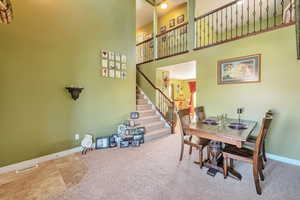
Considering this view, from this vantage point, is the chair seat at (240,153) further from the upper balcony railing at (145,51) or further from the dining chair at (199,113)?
A: the upper balcony railing at (145,51)

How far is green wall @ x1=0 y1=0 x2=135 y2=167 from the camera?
228 cm

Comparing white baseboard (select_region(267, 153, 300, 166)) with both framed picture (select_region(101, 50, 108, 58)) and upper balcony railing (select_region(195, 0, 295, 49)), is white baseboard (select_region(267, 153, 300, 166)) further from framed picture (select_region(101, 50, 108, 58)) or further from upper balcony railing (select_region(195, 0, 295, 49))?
framed picture (select_region(101, 50, 108, 58))

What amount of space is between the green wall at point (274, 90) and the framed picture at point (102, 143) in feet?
9.99

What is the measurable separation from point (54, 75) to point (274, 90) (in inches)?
177

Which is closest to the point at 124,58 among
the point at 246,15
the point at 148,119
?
the point at 148,119

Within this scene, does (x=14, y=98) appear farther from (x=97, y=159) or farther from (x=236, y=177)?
(x=236, y=177)

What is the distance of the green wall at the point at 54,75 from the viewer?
2277 mm

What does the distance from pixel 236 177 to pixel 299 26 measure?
2623mm

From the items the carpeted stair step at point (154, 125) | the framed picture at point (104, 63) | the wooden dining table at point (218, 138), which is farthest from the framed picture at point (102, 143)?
the wooden dining table at point (218, 138)

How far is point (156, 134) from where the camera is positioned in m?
4.07

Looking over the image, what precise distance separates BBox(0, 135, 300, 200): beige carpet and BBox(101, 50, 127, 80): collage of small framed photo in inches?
81.7

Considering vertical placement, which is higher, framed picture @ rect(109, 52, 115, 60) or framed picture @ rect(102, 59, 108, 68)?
framed picture @ rect(109, 52, 115, 60)

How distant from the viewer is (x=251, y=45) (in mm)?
3010

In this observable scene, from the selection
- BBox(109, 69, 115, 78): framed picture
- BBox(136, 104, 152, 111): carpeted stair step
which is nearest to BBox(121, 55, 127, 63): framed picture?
BBox(109, 69, 115, 78): framed picture
